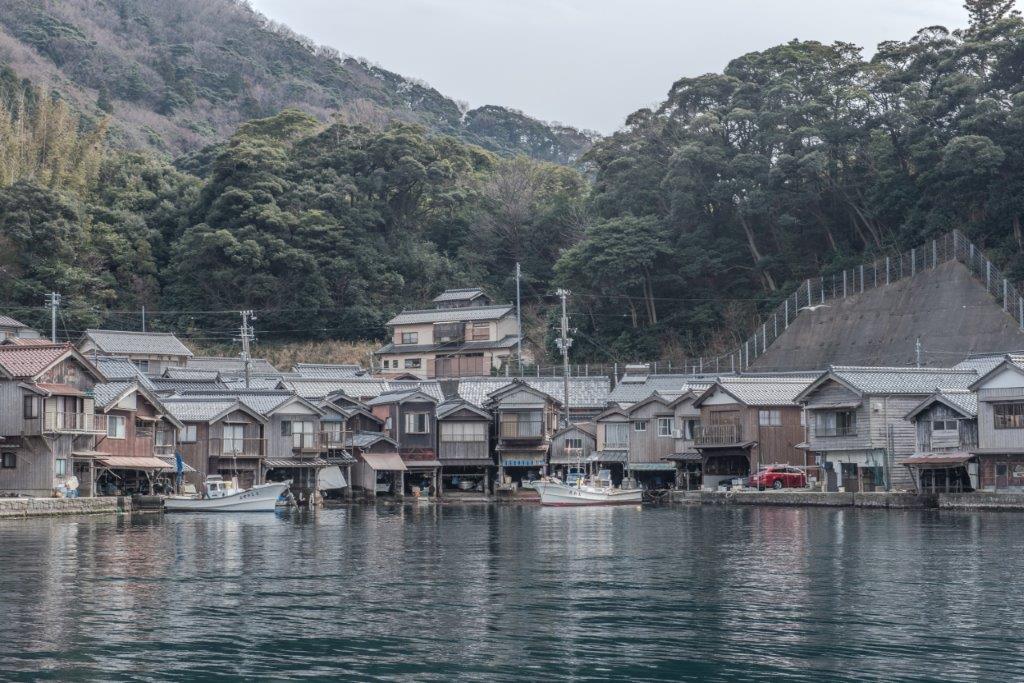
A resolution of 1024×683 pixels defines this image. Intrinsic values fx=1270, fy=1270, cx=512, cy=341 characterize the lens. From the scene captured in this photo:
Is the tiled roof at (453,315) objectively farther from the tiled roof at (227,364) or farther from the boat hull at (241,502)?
the boat hull at (241,502)

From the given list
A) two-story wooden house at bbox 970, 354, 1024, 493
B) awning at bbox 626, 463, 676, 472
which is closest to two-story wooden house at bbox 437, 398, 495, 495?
awning at bbox 626, 463, 676, 472

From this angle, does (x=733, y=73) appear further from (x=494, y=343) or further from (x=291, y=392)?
(x=291, y=392)

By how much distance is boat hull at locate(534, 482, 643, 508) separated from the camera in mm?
59719

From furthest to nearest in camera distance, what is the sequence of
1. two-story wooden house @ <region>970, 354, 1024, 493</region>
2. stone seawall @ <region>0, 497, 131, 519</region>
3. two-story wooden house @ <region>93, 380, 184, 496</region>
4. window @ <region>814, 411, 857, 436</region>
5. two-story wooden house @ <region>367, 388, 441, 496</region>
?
two-story wooden house @ <region>367, 388, 441, 496</region>, window @ <region>814, 411, 857, 436</region>, two-story wooden house @ <region>93, 380, 184, 496</region>, stone seawall @ <region>0, 497, 131, 519</region>, two-story wooden house @ <region>970, 354, 1024, 493</region>

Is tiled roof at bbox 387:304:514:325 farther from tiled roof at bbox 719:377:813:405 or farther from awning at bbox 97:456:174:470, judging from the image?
awning at bbox 97:456:174:470

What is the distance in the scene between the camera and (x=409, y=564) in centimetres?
3175

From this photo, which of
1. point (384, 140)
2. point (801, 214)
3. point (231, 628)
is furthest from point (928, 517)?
point (384, 140)

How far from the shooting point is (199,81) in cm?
17662

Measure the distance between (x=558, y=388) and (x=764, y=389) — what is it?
18.7 metres

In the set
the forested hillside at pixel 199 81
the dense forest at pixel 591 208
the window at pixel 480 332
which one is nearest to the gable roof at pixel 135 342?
the dense forest at pixel 591 208

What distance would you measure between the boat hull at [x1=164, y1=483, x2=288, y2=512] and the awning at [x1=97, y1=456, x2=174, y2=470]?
2.85 m

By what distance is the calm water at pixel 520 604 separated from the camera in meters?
19.1

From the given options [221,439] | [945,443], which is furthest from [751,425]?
[221,439]

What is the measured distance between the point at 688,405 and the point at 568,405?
9.89m
